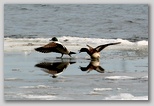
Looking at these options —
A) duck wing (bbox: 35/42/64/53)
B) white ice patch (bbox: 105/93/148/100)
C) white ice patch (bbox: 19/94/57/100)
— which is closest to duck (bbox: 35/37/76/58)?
duck wing (bbox: 35/42/64/53)

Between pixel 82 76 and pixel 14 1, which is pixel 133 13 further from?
pixel 14 1

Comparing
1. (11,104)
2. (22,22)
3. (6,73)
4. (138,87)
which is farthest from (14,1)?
(138,87)

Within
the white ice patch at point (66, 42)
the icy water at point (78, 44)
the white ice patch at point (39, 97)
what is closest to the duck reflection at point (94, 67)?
the icy water at point (78, 44)

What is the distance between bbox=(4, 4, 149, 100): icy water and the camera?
3502 mm

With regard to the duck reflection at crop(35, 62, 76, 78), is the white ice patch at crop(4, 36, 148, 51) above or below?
above

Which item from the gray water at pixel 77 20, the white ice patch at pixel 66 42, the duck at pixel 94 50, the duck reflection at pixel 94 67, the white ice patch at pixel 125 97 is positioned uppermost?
the gray water at pixel 77 20

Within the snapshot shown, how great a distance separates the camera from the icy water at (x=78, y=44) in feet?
11.5

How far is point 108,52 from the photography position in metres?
3.55

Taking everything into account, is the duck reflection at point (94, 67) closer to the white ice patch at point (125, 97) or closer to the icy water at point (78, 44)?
the icy water at point (78, 44)

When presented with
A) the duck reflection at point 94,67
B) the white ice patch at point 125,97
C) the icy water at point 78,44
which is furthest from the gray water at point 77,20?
the white ice patch at point 125,97

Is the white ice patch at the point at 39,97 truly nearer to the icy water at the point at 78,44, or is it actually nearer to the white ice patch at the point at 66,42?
the icy water at the point at 78,44

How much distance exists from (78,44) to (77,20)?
0.17 m

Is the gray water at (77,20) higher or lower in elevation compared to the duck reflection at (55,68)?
higher

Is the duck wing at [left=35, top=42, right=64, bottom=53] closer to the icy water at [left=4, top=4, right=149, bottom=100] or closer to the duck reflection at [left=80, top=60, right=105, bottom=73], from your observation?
the icy water at [left=4, top=4, right=149, bottom=100]
